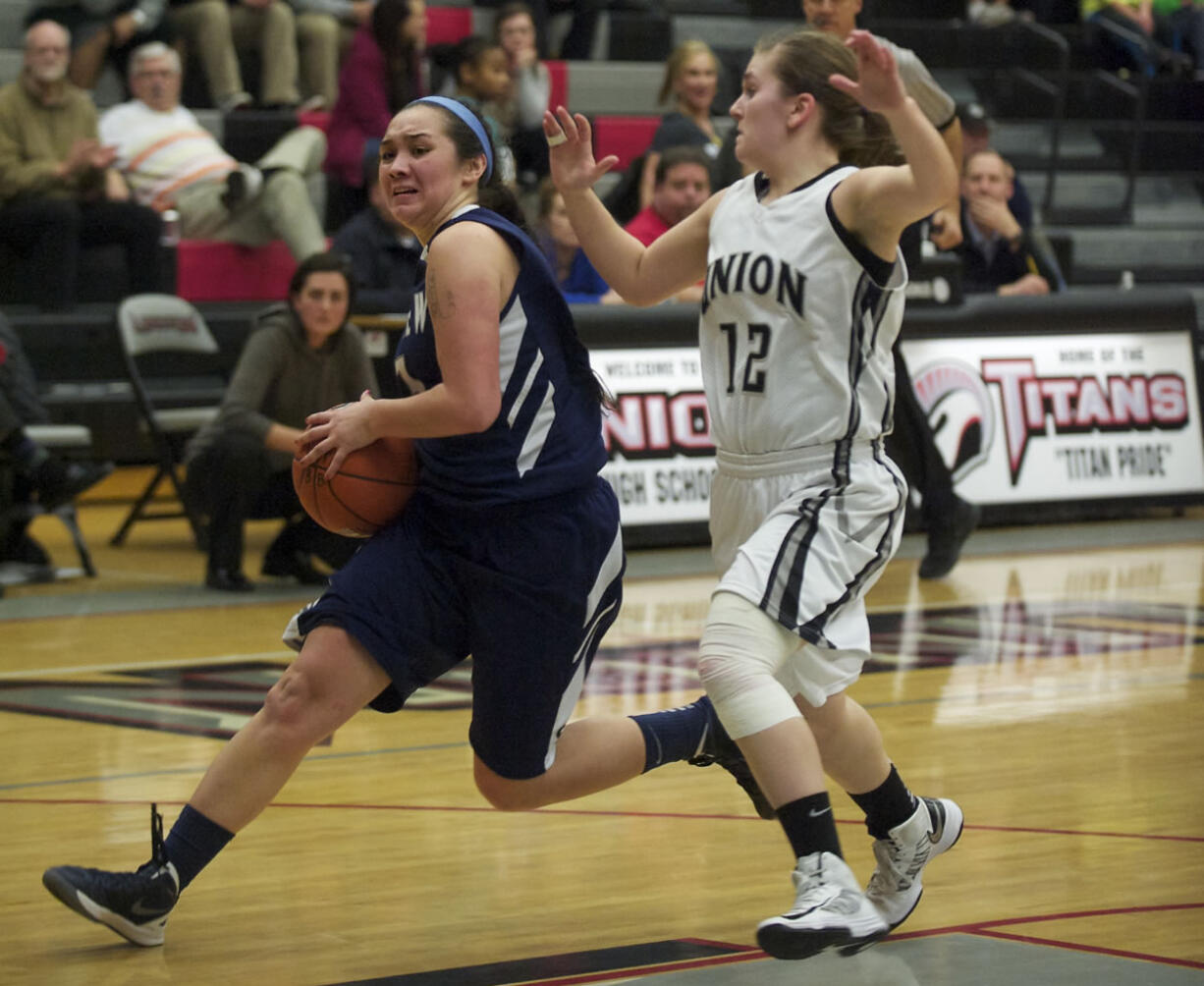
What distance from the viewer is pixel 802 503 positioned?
3.56 metres

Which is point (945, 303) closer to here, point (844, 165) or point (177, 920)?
point (844, 165)

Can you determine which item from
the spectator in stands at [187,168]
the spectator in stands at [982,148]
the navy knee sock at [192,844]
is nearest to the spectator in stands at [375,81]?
the spectator in stands at [187,168]

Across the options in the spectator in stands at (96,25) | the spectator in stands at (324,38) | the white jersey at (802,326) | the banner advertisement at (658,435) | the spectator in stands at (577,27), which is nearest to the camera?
the white jersey at (802,326)

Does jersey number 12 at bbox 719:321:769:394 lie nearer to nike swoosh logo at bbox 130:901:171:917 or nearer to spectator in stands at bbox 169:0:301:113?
nike swoosh logo at bbox 130:901:171:917

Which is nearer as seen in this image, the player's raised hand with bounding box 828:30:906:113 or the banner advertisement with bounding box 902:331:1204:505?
the player's raised hand with bounding box 828:30:906:113

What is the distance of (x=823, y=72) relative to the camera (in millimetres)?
3703

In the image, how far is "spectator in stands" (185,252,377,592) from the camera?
7855mm

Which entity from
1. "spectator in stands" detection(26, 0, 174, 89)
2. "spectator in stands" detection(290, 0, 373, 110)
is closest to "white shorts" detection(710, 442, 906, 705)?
"spectator in stands" detection(26, 0, 174, 89)

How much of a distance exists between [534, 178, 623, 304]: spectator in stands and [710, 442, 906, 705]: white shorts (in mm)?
5614

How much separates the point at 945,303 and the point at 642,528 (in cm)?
193

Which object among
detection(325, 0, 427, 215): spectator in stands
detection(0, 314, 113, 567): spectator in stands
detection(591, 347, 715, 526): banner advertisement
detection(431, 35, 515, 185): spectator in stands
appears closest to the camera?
detection(0, 314, 113, 567): spectator in stands

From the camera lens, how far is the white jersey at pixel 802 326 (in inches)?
143

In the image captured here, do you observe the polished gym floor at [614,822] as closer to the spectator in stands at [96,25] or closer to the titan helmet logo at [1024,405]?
the titan helmet logo at [1024,405]

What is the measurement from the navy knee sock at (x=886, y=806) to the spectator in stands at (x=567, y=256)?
18.7 feet
